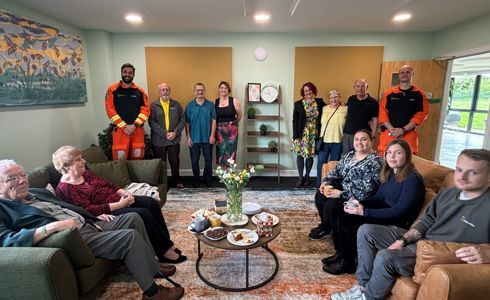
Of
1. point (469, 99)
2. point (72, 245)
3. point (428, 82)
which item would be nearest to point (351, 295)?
point (72, 245)

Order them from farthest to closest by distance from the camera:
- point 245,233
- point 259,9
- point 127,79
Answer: point 127,79 < point 259,9 < point 245,233

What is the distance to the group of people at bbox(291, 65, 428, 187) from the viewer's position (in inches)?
134

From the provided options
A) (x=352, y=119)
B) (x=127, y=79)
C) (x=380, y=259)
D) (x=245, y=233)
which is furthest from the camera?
(x=352, y=119)

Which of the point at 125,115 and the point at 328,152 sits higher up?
the point at 125,115

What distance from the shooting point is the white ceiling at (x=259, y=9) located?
2855 mm

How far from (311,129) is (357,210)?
78.3 inches

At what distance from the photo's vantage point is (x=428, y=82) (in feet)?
13.9

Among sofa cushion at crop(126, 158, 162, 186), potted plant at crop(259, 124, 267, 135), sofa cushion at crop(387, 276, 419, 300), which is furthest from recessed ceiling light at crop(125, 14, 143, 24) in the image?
sofa cushion at crop(387, 276, 419, 300)

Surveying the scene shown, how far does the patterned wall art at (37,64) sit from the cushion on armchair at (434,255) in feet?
11.6

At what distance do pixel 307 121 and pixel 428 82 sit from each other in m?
2.03

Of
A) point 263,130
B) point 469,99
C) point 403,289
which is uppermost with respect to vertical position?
point 469,99

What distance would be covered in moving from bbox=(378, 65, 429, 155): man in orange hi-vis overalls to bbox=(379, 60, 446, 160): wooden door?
838mm

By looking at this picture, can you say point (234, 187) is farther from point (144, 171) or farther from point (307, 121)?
point (307, 121)

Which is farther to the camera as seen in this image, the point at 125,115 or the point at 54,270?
the point at 125,115
